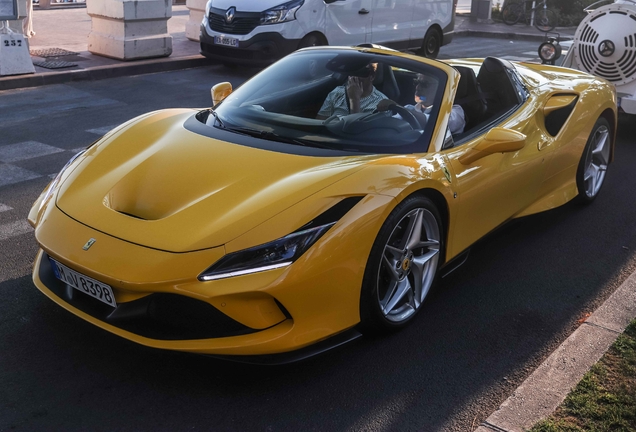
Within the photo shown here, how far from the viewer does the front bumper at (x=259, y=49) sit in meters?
11.2

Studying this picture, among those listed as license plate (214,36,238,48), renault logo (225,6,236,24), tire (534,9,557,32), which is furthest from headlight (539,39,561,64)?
tire (534,9,557,32)

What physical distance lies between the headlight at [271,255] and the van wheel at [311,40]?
8.85 meters

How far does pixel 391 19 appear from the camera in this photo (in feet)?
42.9

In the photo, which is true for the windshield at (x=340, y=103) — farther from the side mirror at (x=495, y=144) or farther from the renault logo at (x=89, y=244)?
the renault logo at (x=89, y=244)

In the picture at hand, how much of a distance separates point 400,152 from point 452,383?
120 centimetres

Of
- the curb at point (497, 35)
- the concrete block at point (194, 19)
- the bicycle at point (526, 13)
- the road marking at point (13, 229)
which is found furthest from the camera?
the bicycle at point (526, 13)

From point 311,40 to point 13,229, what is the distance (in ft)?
25.2

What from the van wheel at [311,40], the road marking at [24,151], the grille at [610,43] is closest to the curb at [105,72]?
the van wheel at [311,40]

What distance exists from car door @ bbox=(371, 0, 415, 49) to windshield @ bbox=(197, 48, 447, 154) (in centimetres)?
837

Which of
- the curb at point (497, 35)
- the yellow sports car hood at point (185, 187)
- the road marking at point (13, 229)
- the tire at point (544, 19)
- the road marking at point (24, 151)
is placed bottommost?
the road marking at point (13, 229)

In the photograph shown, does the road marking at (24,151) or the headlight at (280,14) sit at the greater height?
the headlight at (280,14)

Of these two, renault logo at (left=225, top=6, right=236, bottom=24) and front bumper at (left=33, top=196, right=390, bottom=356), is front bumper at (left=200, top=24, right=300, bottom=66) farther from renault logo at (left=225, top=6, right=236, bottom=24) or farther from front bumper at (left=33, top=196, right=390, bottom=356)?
front bumper at (left=33, top=196, right=390, bottom=356)

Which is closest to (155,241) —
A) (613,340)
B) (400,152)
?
(400,152)

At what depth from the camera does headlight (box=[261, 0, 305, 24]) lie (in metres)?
11.2
